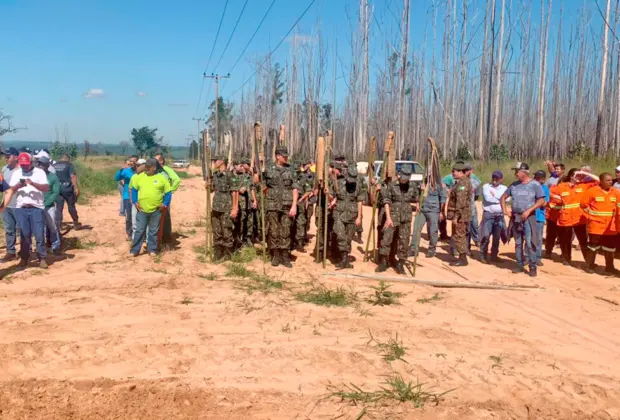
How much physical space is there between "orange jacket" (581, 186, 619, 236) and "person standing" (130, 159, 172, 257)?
248 inches

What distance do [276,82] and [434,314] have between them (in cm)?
2904

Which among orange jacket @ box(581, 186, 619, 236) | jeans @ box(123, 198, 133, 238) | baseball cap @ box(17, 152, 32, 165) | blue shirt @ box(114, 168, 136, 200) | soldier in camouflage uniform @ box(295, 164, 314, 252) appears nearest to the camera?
baseball cap @ box(17, 152, 32, 165)

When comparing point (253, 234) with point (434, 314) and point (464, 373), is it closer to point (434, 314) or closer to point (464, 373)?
point (434, 314)

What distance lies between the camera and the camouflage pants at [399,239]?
7215mm

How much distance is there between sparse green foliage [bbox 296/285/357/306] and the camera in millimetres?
5742

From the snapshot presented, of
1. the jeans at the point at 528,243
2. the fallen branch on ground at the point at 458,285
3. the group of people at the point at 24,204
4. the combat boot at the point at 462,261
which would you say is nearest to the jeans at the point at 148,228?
the group of people at the point at 24,204

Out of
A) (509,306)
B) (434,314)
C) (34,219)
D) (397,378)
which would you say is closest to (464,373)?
(397,378)

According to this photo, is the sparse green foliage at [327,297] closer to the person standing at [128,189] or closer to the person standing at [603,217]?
the person standing at [603,217]

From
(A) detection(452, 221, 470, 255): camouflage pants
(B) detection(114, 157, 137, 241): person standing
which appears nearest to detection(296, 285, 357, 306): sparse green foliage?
(A) detection(452, 221, 470, 255): camouflage pants

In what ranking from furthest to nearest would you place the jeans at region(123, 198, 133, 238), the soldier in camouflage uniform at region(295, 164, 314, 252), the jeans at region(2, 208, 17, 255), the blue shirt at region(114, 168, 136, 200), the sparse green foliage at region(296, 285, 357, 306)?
the blue shirt at region(114, 168, 136, 200) → the jeans at region(123, 198, 133, 238) → the soldier in camouflage uniform at region(295, 164, 314, 252) → the jeans at region(2, 208, 17, 255) → the sparse green foliage at region(296, 285, 357, 306)

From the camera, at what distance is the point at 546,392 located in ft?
12.7

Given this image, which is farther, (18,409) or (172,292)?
(172,292)

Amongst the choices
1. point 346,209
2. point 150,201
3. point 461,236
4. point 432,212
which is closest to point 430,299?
point 346,209

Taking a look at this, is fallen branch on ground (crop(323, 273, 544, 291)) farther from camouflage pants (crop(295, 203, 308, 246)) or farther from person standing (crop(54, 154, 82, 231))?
person standing (crop(54, 154, 82, 231))
